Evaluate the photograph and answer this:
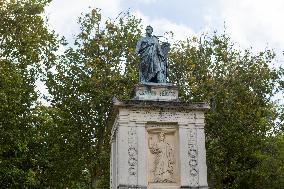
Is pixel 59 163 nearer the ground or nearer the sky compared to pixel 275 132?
nearer the ground

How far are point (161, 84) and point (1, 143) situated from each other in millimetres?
9019

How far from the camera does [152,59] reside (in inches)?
535

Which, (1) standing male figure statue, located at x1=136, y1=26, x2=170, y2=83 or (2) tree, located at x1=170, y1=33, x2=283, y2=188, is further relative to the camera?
(2) tree, located at x1=170, y1=33, x2=283, y2=188

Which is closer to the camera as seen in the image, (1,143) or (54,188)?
(1,143)

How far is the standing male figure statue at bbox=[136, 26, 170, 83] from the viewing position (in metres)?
13.4

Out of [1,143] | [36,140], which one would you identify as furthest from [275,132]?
[1,143]

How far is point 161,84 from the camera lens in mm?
13039

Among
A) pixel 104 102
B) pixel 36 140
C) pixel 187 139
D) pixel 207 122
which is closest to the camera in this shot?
pixel 187 139

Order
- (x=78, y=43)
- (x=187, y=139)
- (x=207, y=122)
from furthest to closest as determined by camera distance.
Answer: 1. (x=78, y=43)
2. (x=207, y=122)
3. (x=187, y=139)

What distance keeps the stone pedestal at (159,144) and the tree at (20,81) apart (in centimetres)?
790

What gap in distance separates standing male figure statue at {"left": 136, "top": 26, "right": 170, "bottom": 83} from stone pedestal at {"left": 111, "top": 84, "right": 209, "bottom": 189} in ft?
2.96

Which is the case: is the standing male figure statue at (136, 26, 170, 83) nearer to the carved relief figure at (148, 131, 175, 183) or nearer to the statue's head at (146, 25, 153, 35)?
the statue's head at (146, 25, 153, 35)

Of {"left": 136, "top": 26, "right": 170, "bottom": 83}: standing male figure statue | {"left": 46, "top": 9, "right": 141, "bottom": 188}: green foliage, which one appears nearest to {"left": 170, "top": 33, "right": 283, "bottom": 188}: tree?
{"left": 46, "top": 9, "right": 141, "bottom": 188}: green foliage

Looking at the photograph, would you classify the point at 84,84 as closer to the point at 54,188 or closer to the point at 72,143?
the point at 72,143
